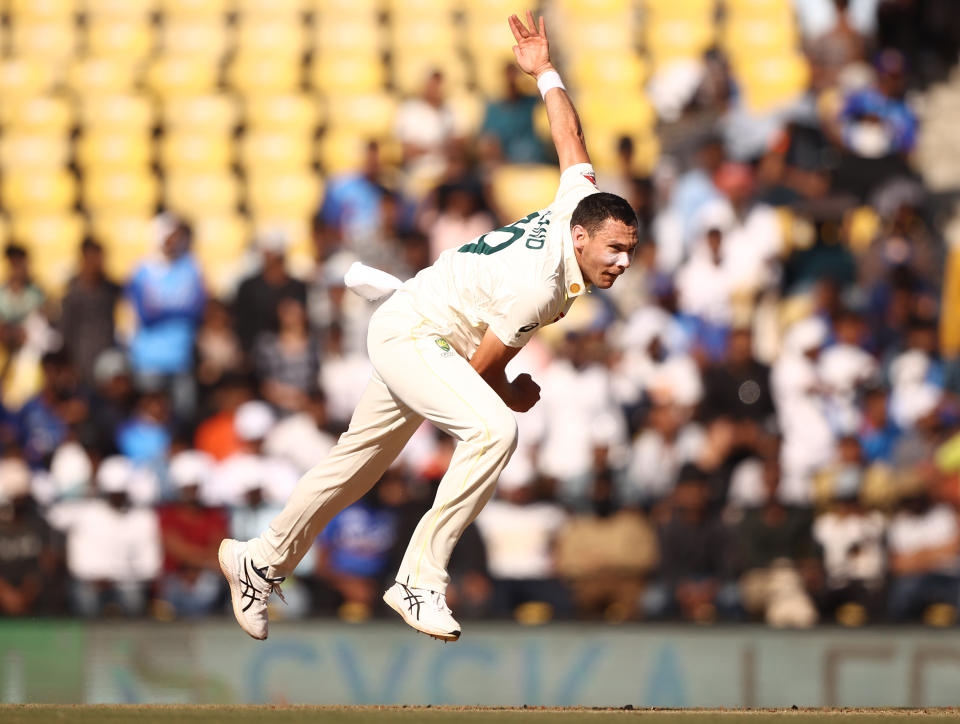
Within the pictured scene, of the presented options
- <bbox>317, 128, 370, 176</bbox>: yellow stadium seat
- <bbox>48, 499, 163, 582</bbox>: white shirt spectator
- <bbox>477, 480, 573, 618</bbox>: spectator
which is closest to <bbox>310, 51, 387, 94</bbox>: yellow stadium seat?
<bbox>317, 128, 370, 176</bbox>: yellow stadium seat

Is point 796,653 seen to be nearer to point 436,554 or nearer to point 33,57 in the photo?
point 436,554

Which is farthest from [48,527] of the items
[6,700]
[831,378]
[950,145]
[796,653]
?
[950,145]

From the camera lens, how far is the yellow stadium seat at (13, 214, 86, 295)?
1309 centimetres

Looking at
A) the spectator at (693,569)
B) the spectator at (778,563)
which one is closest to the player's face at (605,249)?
the spectator at (693,569)

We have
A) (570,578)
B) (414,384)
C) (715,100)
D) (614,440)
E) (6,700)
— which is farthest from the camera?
(715,100)

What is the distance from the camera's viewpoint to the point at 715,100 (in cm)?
1274

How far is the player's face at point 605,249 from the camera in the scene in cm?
607

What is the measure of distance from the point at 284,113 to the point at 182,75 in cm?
127

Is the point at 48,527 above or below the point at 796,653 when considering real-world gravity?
above

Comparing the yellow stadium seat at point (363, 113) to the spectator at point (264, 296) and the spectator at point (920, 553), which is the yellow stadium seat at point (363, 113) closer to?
the spectator at point (264, 296)

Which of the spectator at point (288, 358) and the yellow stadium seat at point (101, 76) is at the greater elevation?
the yellow stadium seat at point (101, 76)

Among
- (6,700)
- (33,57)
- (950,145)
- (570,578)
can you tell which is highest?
(33,57)

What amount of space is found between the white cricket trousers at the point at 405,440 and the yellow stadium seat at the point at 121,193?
7.46m

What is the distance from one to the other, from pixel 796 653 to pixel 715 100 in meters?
5.68
